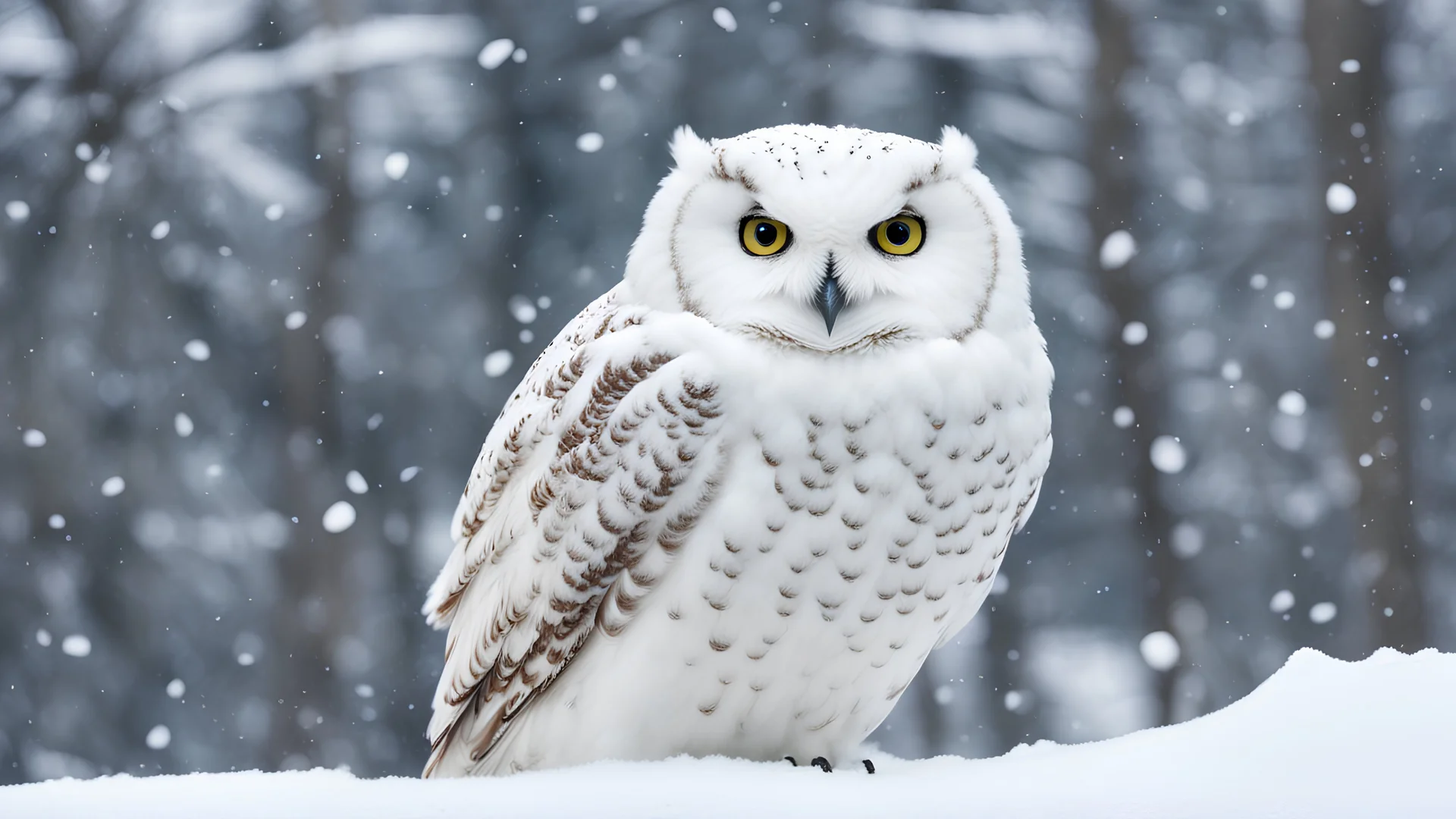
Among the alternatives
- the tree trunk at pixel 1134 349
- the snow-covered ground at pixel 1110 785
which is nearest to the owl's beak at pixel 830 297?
the snow-covered ground at pixel 1110 785

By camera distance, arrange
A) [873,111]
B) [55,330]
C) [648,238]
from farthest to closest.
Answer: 1. [55,330]
2. [873,111]
3. [648,238]

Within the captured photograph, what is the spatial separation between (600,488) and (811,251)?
11.9 inches

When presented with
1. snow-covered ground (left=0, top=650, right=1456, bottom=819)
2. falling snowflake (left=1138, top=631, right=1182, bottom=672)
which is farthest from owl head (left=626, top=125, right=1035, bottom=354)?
falling snowflake (left=1138, top=631, right=1182, bottom=672)

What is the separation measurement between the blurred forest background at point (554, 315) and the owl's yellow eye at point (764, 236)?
1763 millimetres

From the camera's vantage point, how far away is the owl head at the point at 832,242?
1.01m

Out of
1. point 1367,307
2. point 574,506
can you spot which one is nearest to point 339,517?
point 574,506

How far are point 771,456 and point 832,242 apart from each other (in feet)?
0.65

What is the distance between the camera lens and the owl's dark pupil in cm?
104

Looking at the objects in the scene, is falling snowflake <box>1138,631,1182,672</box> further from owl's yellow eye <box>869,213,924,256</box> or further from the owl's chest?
owl's yellow eye <box>869,213,924,256</box>

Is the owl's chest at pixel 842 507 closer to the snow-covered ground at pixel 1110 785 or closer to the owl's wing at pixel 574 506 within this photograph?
the owl's wing at pixel 574 506

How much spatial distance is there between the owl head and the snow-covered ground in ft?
1.29

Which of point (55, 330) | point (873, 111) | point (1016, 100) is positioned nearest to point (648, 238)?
point (873, 111)

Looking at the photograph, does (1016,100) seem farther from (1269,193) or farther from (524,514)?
(524,514)

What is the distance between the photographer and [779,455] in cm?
103
